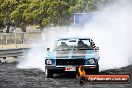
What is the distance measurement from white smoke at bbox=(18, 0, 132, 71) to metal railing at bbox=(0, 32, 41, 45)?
786 centimetres

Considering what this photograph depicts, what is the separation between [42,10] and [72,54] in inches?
1550

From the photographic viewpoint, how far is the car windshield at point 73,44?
16438 mm

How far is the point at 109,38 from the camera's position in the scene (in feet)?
92.2

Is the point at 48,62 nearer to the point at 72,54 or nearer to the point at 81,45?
the point at 72,54

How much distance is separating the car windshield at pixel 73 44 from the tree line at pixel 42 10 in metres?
33.3

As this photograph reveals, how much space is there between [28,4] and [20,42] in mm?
21067

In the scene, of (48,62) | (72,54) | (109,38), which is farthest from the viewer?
(109,38)

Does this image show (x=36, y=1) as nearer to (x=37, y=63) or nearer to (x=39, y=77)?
(x=37, y=63)

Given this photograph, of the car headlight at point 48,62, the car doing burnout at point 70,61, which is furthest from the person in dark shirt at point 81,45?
the car headlight at point 48,62

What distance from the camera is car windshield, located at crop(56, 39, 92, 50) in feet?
53.9

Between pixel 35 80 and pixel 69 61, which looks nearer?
pixel 35 80

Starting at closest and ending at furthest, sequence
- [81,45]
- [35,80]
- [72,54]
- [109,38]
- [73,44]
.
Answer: [35,80], [72,54], [81,45], [73,44], [109,38]

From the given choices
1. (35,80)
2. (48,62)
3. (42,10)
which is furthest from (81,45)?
(42,10)

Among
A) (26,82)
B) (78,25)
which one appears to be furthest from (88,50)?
(78,25)
